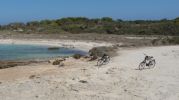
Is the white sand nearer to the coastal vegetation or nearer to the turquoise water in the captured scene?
the turquoise water

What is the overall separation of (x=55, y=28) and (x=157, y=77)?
265ft

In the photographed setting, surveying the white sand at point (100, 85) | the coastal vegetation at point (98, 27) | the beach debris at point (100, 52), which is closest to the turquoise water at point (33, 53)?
the beach debris at point (100, 52)

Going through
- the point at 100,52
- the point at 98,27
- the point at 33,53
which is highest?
the point at 98,27

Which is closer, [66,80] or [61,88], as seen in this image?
[61,88]

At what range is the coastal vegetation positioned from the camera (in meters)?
89.4

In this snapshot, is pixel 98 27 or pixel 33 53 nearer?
pixel 33 53

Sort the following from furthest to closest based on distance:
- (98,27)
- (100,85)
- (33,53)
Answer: (98,27) → (33,53) → (100,85)

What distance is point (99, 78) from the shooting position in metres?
24.1

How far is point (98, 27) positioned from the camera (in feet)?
327

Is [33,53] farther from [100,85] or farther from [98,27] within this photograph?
[98,27]

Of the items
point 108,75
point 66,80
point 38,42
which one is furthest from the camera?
point 38,42

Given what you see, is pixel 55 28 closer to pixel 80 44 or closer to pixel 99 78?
pixel 80 44

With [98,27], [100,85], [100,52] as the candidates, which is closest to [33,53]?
[100,52]

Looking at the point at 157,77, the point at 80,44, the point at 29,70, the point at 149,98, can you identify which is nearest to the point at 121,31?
the point at 80,44
